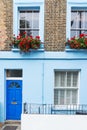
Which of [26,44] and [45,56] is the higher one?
[26,44]

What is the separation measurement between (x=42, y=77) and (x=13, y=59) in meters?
1.73

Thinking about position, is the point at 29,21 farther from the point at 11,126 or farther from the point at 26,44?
the point at 11,126

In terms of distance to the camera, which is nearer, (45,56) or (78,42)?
(78,42)

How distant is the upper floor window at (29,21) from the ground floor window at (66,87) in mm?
2527

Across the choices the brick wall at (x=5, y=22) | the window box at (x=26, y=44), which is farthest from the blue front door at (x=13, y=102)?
the brick wall at (x=5, y=22)

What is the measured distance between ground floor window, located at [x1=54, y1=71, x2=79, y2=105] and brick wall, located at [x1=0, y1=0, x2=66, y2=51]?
55.9 inches

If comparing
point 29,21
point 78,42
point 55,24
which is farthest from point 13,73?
point 78,42

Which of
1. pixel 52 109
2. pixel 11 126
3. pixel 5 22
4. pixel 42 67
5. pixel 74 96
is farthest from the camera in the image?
pixel 74 96

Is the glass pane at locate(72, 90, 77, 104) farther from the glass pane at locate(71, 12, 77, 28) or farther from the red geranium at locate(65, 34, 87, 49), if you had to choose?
the glass pane at locate(71, 12, 77, 28)

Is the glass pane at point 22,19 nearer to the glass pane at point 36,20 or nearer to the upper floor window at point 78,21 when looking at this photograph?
the glass pane at point 36,20

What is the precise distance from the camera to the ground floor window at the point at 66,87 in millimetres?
12344

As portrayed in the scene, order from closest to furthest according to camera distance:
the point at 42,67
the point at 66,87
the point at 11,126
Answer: the point at 11,126 < the point at 42,67 < the point at 66,87

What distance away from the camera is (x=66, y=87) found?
12.3 m

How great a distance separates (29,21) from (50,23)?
1.18 m
